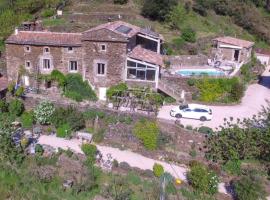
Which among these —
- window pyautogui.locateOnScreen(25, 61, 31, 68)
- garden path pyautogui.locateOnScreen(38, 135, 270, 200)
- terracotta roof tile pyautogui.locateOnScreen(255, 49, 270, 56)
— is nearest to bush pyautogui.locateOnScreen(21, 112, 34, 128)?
garden path pyautogui.locateOnScreen(38, 135, 270, 200)

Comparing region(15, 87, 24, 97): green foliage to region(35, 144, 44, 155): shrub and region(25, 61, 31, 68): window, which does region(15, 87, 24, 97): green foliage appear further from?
region(35, 144, 44, 155): shrub

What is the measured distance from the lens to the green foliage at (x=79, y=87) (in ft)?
130

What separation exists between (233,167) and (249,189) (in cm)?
459

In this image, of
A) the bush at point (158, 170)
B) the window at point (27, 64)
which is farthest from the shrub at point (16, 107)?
the bush at point (158, 170)

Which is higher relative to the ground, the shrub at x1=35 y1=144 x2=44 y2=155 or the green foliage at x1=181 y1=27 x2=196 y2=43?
the green foliage at x1=181 y1=27 x2=196 y2=43

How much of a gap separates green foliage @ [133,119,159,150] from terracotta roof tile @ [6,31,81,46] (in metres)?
10.5

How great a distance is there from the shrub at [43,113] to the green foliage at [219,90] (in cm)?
1402

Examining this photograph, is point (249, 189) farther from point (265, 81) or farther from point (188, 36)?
point (188, 36)

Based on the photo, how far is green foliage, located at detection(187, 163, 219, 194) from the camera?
91.7 feet

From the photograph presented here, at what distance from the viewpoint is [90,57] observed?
39281mm

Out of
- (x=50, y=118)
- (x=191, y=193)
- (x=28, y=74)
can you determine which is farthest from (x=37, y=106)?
(x=191, y=193)

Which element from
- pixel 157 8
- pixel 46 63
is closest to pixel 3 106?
pixel 46 63

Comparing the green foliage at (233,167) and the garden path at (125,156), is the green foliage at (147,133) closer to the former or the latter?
the garden path at (125,156)

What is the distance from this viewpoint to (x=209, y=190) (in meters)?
28.0
